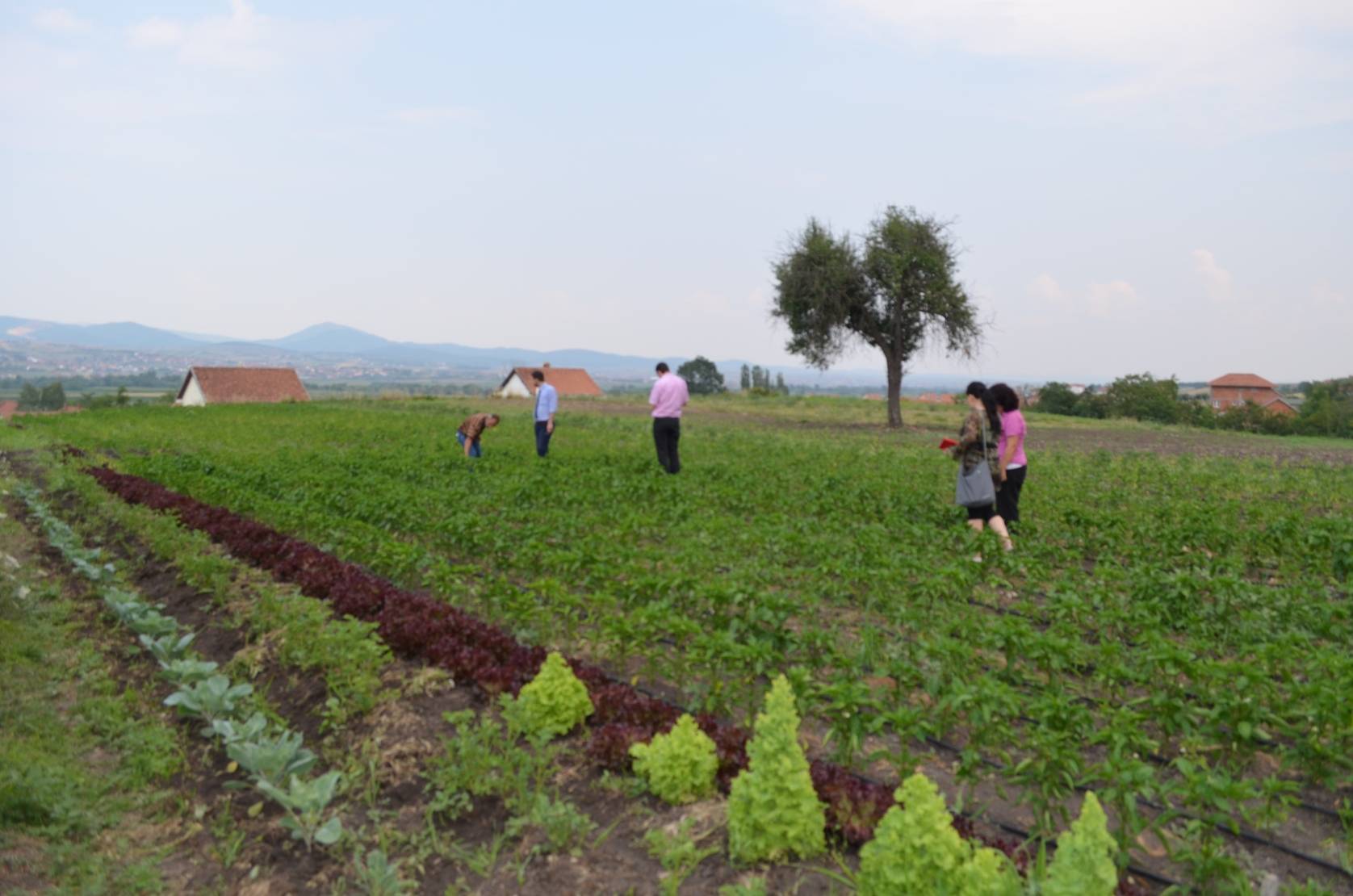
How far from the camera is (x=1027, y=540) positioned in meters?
9.74

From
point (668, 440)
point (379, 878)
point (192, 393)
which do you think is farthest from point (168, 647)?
point (192, 393)

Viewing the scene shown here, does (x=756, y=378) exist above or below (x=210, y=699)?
above

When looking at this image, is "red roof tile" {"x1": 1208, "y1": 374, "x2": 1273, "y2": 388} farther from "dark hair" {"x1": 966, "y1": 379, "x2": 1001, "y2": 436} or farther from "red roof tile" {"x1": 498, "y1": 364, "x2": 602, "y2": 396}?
"dark hair" {"x1": 966, "y1": 379, "x2": 1001, "y2": 436}

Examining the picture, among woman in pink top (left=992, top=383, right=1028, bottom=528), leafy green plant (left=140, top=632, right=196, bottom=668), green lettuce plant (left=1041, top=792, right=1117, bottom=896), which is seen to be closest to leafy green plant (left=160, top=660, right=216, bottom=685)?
leafy green plant (left=140, top=632, right=196, bottom=668)

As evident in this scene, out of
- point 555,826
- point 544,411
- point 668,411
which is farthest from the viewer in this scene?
point 544,411

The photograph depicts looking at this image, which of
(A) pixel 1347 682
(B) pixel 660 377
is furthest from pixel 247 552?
(A) pixel 1347 682

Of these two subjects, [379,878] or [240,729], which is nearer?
[379,878]

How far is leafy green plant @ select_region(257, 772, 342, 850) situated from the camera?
13.6ft

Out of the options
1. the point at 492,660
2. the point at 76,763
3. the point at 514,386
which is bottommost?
the point at 76,763

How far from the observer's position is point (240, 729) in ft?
16.4

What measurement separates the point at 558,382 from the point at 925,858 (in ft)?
279

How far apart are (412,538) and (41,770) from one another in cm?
625

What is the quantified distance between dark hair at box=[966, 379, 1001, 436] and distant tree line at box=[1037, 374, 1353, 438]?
4144 centimetres

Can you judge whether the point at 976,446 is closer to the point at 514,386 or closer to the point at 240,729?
the point at 240,729
